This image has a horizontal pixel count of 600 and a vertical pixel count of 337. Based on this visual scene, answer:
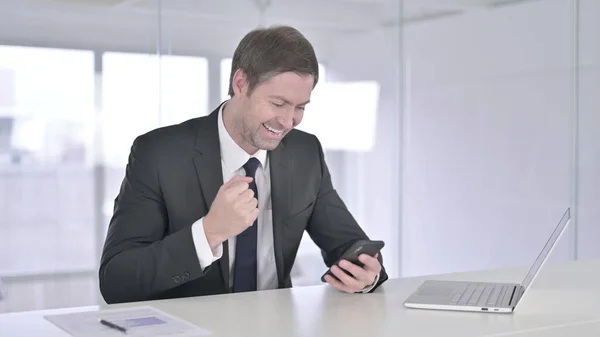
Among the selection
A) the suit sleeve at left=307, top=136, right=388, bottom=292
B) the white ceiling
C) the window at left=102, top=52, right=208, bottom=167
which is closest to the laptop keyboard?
the suit sleeve at left=307, top=136, right=388, bottom=292

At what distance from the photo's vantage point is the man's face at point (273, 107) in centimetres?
248

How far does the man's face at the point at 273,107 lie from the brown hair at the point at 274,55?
20 millimetres

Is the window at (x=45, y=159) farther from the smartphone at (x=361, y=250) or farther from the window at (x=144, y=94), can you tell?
the smartphone at (x=361, y=250)

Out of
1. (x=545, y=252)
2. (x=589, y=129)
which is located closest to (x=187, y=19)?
(x=589, y=129)

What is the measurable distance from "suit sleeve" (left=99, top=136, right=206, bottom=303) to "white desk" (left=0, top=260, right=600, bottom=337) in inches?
4.8

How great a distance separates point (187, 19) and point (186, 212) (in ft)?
7.13

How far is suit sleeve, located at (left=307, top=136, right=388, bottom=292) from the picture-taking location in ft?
9.14

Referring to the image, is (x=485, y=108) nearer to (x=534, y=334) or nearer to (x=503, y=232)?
(x=503, y=232)

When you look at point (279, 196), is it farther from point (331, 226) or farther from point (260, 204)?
point (331, 226)

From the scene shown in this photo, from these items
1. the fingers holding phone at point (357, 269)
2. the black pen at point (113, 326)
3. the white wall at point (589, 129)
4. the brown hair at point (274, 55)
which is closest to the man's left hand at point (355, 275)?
the fingers holding phone at point (357, 269)

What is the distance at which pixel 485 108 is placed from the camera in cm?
537

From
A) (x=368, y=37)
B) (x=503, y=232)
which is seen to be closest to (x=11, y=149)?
(x=368, y=37)

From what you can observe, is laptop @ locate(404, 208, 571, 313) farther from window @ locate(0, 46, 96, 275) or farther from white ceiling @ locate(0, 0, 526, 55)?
white ceiling @ locate(0, 0, 526, 55)

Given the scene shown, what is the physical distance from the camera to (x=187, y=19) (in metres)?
4.52
